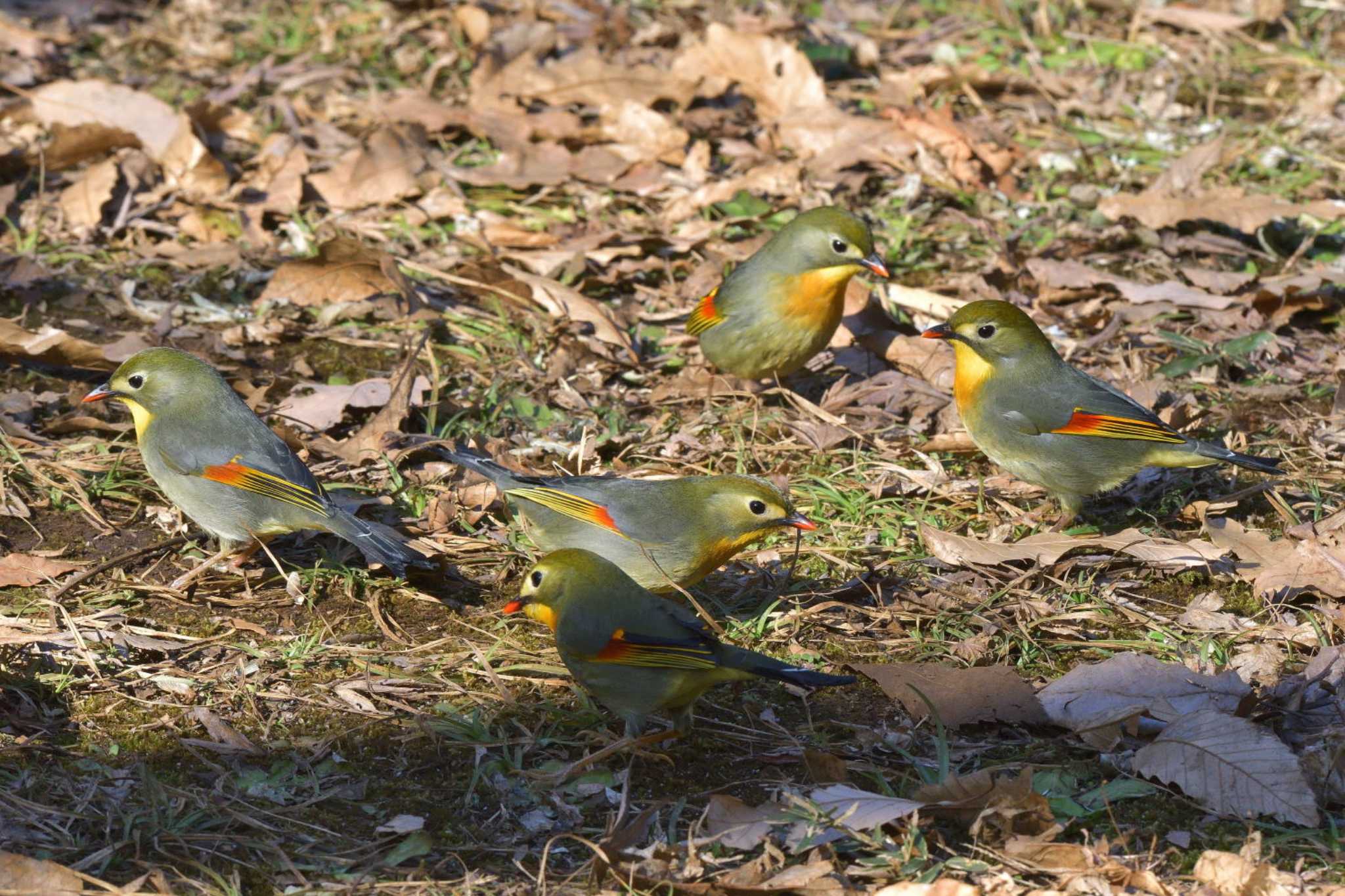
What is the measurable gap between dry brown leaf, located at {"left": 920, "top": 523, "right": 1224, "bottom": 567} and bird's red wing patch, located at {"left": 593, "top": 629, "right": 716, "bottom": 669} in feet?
5.18

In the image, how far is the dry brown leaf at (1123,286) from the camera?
23.6 feet

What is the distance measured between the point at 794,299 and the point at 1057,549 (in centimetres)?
187

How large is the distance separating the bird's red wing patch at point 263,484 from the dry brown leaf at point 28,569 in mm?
618

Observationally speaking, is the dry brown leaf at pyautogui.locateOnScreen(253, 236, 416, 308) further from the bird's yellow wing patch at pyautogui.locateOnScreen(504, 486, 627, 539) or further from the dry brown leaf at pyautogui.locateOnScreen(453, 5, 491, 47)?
the dry brown leaf at pyautogui.locateOnScreen(453, 5, 491, 47)

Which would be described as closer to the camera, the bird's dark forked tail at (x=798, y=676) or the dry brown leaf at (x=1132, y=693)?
the bird's dark forked tail at (x=798, y=676)

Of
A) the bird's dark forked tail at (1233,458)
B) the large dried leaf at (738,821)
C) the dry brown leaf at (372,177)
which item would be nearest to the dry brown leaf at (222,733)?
the large dried leaf at (738,821)

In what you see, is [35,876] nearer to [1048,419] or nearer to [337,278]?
[1048,419]

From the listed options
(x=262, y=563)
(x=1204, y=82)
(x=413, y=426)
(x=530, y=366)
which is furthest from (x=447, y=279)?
(x=1204, y=82)

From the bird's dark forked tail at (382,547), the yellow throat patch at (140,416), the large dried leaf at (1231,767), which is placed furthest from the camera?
the yellow throat patch at (140,416)

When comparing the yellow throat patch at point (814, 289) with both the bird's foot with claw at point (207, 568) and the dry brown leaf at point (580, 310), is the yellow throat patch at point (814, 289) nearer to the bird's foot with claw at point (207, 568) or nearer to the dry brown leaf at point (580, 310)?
the dry brown leaf at point (580, 310)

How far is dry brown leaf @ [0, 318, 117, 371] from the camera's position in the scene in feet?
20.3

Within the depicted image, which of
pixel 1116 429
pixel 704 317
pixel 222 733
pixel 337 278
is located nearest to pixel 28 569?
pixel 222 733

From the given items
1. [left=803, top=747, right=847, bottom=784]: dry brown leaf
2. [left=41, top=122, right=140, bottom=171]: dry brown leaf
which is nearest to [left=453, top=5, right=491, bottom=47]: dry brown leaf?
[left=41, top=122, right=140, bottom=171]: dry brown leaf

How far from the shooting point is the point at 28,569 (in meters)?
5.08
